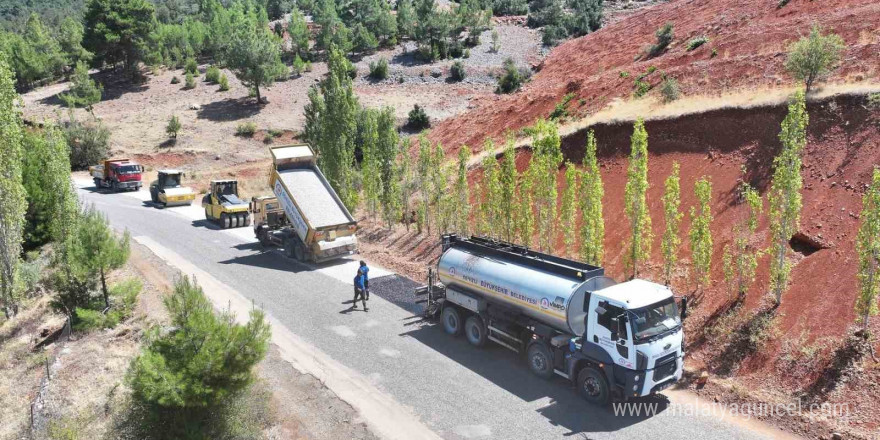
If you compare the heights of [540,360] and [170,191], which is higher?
[170,191]

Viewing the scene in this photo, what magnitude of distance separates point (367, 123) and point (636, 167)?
1671cm

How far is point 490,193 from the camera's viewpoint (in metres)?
24.6

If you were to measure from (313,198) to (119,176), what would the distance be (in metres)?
27.7

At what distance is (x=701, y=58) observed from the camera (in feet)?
125

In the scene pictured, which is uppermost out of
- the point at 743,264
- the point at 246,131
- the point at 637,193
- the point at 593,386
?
the point at 246,131

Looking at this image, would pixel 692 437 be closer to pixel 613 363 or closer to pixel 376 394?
pixel 613 363

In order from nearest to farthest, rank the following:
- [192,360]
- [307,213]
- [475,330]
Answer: [192,360]
[475,330]
[307,213]

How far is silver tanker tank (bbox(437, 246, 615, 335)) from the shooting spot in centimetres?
1468

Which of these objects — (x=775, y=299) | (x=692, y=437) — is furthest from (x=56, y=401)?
(x=775, y=299)

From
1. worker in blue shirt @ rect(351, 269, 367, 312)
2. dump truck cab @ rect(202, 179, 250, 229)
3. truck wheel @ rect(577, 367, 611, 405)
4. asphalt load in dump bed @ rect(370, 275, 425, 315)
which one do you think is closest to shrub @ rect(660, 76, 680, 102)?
asphalt load in dump bed @ rect(370, 275, 425, 315)

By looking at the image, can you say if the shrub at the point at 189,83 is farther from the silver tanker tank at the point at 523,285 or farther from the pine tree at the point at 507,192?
the silver tanker tank at the point at 523,285

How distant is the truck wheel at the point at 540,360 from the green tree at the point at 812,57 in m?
17.6

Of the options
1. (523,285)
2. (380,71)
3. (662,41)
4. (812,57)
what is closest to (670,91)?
(812,57)

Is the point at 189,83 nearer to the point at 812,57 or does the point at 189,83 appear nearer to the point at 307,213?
the point at 307,213
